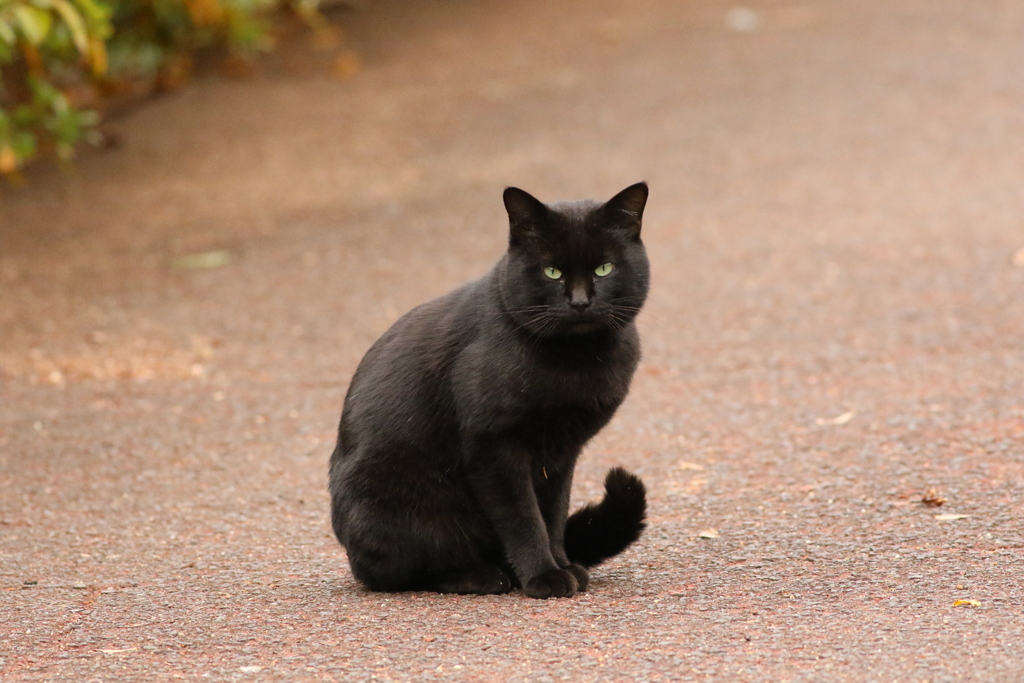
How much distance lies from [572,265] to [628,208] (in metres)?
0.27

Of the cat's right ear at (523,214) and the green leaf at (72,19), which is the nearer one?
the cat's right ear at (523,214)

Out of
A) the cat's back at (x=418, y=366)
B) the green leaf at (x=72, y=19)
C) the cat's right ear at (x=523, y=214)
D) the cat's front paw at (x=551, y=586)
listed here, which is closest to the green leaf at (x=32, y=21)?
the green leaf at (x=72, y=19)

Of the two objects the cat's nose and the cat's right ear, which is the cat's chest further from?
the cat's right ear

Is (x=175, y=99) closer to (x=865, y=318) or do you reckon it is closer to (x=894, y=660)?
(x=865, y=318)

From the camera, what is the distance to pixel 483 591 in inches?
149

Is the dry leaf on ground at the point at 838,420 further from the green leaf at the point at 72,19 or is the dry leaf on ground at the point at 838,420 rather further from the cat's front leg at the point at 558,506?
the green leaf at the point at 72,19

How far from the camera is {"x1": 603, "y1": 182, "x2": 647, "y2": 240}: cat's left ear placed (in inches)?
144

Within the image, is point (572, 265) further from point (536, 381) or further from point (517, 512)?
point (517, 512)

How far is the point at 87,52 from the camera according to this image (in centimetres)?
802

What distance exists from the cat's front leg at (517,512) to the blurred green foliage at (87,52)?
13.9ft

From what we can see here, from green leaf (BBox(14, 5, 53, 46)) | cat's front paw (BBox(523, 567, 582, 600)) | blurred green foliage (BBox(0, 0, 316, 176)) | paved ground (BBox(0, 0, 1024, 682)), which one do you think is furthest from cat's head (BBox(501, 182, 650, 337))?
green leaf (BBox(14, 5, 53, 46))

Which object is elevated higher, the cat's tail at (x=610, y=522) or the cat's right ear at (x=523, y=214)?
the cat's right ear at (x=523, y=214)

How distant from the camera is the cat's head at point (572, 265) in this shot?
11.8 feet

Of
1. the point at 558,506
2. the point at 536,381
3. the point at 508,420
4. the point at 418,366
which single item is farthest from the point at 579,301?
the point at 558,506
